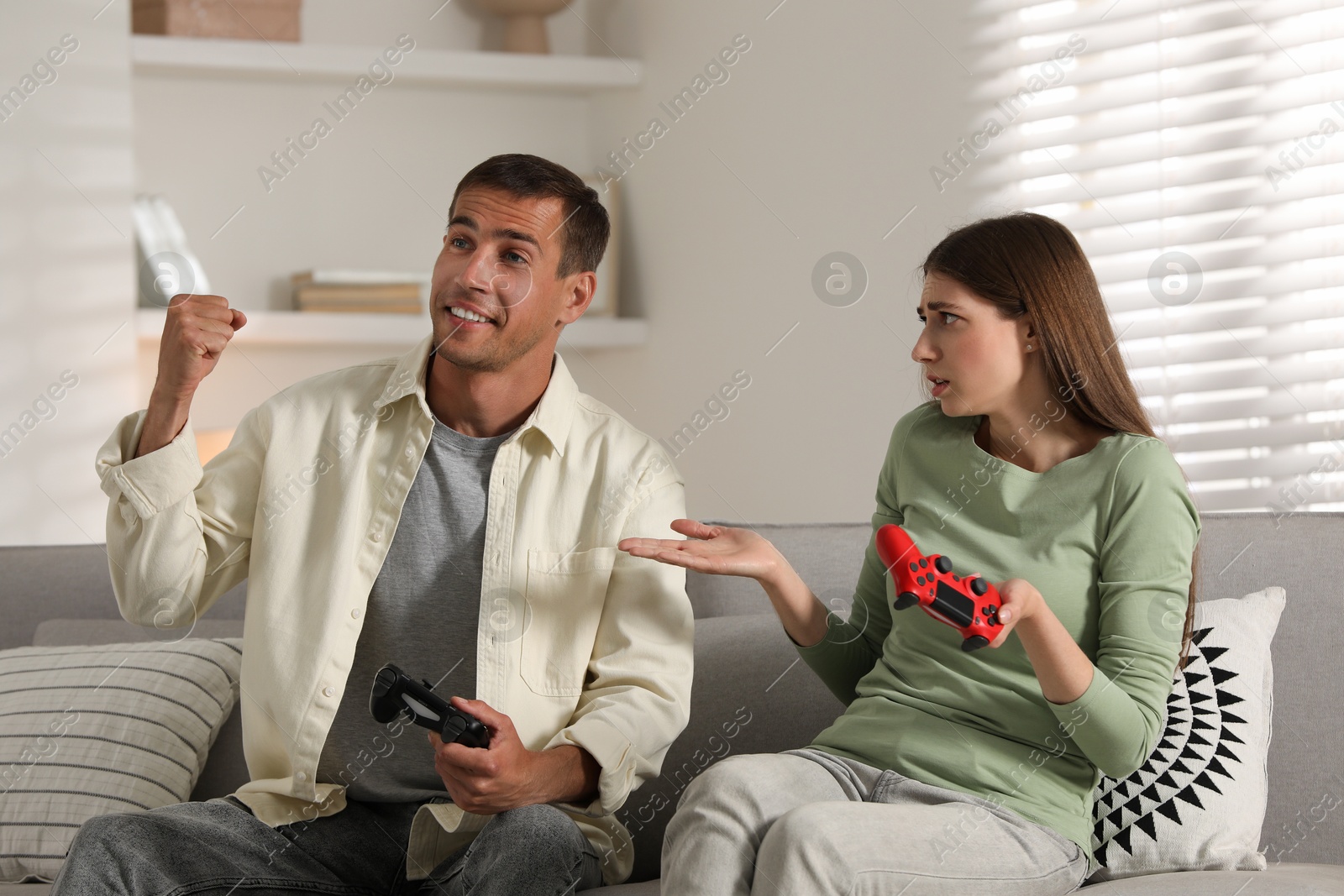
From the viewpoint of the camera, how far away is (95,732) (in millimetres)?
1666

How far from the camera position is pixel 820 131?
9.18 ft

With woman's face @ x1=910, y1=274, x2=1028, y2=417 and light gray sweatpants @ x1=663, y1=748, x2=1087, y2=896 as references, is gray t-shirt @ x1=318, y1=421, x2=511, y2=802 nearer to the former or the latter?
light gray sweatpants @ x1=663, y1=748, x2=1087, y2=896

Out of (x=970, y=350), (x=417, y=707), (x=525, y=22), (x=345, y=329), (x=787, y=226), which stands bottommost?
(x=417, y=707)

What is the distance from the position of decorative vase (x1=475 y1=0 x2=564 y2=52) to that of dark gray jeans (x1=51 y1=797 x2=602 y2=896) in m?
2.51

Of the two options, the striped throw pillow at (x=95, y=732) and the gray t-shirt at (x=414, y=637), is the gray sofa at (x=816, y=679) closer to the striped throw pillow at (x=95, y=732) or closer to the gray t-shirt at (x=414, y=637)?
the striped throw pillow at (x=95, y=732)

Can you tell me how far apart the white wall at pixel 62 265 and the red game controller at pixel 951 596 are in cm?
220

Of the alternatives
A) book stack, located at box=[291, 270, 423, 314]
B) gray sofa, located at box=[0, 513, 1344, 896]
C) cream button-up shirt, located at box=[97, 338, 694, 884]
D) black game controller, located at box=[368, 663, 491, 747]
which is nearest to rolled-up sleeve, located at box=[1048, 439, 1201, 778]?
gray sofa, located at box=[0, 513, 1344, 896]

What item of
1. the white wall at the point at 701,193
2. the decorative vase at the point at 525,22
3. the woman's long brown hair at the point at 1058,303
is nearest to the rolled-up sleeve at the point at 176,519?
the woman's long brown hair at the point at 1058,303

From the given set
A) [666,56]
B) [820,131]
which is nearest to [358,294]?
[666,56]

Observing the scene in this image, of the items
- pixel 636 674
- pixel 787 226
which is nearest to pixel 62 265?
pixel 787 226

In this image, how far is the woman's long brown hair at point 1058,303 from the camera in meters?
1.47

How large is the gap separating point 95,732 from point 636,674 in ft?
2.48

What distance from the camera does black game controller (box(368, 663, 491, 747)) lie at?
1197 millimetres

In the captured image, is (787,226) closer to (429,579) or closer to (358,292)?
(358,292)
